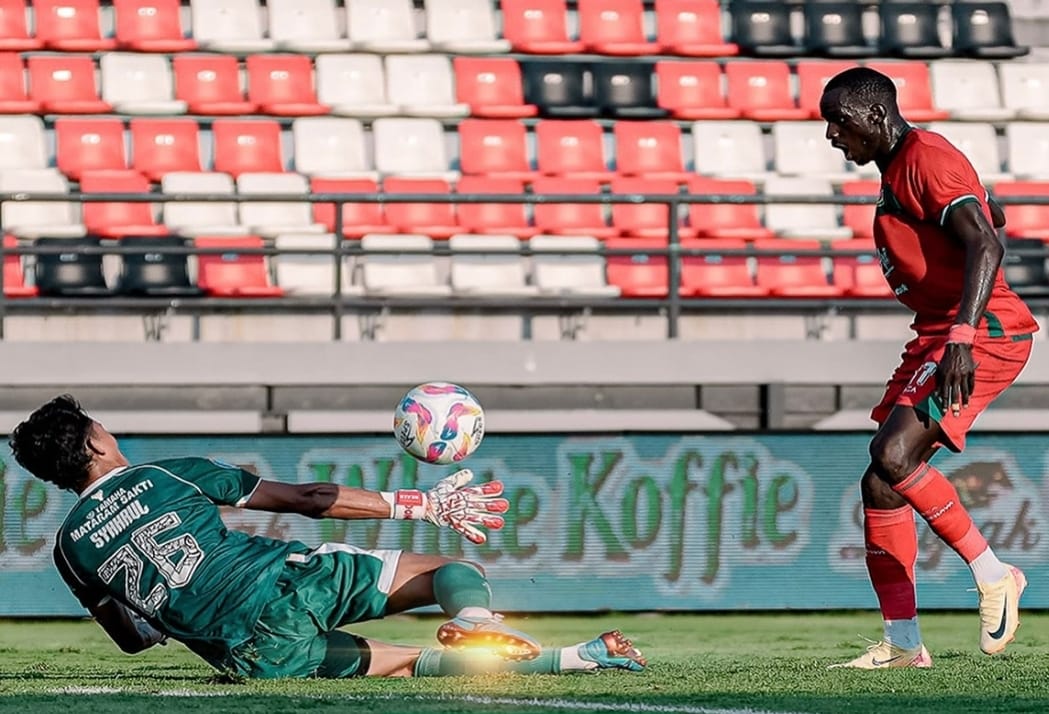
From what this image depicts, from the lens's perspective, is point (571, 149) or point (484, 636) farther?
point (571, 149)

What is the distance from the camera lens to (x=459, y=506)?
5121 mm

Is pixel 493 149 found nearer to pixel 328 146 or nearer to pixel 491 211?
pixel 491 211

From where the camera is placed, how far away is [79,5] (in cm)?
1452

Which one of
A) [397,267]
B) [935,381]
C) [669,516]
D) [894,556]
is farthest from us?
[397,267]

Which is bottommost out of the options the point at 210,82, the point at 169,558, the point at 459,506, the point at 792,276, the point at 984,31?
the point at 169,558

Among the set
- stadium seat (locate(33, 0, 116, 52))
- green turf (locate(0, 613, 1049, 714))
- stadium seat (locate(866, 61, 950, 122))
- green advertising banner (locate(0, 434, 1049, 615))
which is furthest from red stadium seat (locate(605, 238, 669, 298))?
green turf (locate(0, 613, 1049, 714))

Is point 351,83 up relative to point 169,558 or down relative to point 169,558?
up

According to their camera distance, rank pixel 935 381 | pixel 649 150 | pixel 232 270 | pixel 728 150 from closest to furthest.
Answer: pixel 935 381
pixel 232 270
pixel 649 150
pixel 728 150

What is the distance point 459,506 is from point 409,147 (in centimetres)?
903

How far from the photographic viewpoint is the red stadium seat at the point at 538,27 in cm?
1495

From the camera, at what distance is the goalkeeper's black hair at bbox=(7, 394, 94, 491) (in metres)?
5.08

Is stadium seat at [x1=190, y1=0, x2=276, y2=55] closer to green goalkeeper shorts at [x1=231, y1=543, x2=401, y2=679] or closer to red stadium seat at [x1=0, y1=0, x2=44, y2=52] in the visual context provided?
red stadium seat at [x1=0, y1=0, x2=44, y2=52]

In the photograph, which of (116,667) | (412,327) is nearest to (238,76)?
(412,327)

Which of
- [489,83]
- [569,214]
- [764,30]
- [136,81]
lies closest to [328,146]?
[489,83]
